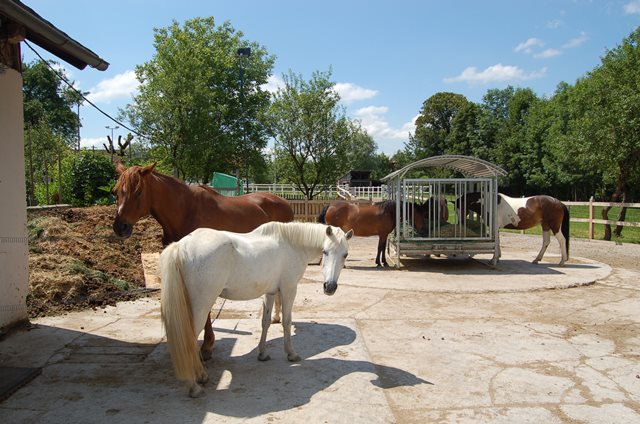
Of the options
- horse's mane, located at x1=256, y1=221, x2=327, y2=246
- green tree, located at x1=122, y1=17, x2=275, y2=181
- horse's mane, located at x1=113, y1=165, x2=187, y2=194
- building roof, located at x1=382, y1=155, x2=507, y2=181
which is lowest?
horse's mane, located at x1=256, y1=221, x2=327, y2=246

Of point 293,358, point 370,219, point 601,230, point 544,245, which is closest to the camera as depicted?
point 293,358

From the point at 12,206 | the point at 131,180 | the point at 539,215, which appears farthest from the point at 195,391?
the point at 539,215

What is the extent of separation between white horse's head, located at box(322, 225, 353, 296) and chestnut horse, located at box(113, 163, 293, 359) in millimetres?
1196

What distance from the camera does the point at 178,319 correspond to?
315 centimetres

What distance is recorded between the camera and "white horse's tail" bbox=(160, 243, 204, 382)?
3.13m

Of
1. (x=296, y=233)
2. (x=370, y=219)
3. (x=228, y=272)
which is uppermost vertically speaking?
(x=296, y=233)

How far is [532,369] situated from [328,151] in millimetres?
15860

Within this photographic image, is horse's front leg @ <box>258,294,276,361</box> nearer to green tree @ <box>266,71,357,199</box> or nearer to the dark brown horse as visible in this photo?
the dark brown horse

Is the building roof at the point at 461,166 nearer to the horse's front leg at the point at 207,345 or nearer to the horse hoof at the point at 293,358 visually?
the horse hoof at the point at 293,358

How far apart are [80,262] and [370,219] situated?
19.6ft

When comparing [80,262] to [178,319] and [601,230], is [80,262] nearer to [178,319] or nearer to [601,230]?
[178,319]

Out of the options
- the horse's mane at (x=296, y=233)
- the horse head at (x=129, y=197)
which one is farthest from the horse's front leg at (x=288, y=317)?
the horse head at (x=129, y=197)

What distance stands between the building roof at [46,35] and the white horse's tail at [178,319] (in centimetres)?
244

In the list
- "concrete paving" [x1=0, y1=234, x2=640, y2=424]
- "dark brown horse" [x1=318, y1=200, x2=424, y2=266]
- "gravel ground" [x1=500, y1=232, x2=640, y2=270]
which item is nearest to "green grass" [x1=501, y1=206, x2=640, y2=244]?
"gravel ground" [x1=500, y1=232, x2=640, y2=270]
